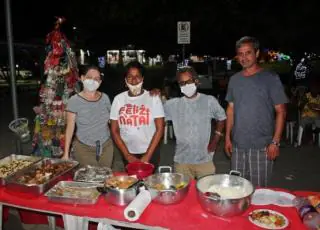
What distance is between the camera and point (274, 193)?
9.37 ft

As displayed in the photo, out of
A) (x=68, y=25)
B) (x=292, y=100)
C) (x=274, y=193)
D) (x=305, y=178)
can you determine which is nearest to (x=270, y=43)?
(x=292, y=100)

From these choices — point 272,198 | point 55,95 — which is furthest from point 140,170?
point 55,95

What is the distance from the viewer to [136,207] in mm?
2477

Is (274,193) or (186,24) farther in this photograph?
(186,24)

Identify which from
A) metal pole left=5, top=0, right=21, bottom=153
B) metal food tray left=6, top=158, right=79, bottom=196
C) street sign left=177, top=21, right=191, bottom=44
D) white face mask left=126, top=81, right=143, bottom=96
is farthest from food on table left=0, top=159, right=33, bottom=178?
street sign left=177, top=21, right=191, bottom=44

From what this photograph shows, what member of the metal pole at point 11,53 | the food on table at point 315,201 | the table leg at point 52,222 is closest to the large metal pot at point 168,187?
the food on table at point 315,201

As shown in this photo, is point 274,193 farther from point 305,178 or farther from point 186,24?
point 186,24

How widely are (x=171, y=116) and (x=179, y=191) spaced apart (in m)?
1.11

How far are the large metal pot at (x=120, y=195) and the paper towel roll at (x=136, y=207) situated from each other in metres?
0.09

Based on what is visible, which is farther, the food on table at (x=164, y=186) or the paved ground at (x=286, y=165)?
the paved ground at (x=286, y=165)

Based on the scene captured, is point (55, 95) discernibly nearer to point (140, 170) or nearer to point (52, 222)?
point (52, 222)

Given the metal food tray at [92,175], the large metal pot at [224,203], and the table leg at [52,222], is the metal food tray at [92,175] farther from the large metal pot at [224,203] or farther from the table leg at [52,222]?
the large metal pot at [224,203]

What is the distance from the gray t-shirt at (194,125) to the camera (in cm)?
341

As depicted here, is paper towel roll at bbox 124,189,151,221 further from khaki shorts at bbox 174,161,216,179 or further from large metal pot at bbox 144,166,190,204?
khaki shorts at bbox 174,161,216,179
